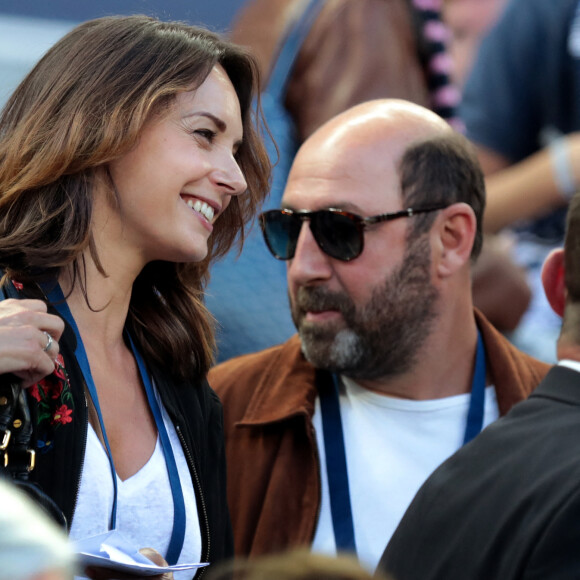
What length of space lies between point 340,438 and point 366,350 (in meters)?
0.27

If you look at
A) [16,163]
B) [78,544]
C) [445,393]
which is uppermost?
[16,163]

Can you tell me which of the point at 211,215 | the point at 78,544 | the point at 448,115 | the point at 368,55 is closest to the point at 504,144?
the point at 448,115

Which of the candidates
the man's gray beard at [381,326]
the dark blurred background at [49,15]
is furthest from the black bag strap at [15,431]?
the dark blurred background at [49,15]

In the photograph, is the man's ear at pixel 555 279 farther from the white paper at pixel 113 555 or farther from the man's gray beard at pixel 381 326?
the white paper at pixel 113 555

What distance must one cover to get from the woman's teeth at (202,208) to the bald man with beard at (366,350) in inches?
30.1

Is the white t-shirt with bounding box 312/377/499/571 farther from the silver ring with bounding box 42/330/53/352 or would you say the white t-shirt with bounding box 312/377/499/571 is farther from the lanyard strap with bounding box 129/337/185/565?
the silver ring with bounding box 42/330/53/352

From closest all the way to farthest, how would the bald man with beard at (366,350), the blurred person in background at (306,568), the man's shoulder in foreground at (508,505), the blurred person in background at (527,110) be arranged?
the blurred person in background at (306,568)
the man's shoulder in foreground at (508,505)
the bald man with beard at (366,350)
the blurred person in background at (527,110)

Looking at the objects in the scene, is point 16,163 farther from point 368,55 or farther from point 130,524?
point 368,55

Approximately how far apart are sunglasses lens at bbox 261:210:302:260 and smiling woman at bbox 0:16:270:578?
2.25 feet

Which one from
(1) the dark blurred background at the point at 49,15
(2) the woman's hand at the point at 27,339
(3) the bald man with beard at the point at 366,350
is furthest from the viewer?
(1) the dark blurred background at the point at 49,15

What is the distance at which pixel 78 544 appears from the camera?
1.65 m

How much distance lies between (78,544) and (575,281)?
41.7 inches

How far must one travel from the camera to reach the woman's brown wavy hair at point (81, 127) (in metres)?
2.07

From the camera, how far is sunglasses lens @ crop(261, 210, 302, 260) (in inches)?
120
